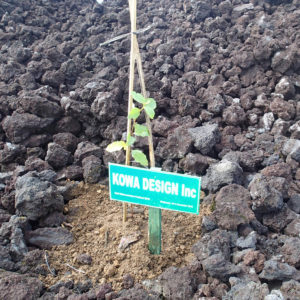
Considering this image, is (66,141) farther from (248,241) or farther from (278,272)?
(278,272)

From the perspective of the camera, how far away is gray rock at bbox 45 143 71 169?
3.26 m

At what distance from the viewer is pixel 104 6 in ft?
20.0

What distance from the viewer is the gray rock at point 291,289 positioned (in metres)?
1.91

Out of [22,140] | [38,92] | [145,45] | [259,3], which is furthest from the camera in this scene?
[259,3]

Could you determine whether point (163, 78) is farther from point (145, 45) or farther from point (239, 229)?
point (239, 229)

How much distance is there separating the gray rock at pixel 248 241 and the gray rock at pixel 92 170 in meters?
1.31

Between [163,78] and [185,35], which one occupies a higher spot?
[185,35]

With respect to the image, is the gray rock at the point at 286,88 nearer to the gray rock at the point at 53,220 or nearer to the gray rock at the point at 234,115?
the gray rock at the point at 234,115

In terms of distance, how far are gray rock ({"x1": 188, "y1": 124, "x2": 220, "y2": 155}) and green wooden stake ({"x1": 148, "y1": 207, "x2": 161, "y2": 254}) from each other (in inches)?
45.3

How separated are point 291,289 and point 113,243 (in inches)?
45.3

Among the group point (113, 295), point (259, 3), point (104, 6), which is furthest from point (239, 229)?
point (104, 6)

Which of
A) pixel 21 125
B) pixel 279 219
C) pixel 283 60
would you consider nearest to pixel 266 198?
pixel 279 219

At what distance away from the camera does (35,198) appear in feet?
8.34

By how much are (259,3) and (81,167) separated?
4028 millimetres
